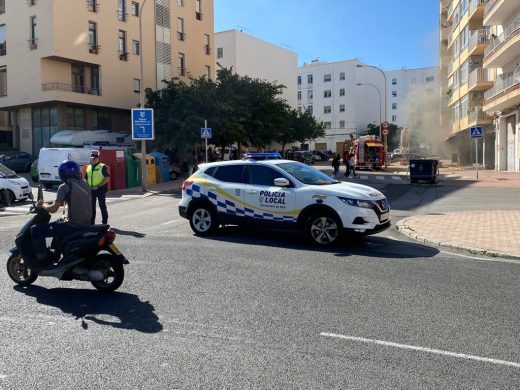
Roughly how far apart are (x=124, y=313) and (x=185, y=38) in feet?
144

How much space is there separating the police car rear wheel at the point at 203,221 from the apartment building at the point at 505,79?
23003 mm

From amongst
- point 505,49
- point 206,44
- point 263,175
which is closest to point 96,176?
point 263,175

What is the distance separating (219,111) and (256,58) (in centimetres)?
4167

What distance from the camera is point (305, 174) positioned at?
10266mm

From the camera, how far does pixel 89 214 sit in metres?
6.32

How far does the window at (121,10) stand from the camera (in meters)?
40.1

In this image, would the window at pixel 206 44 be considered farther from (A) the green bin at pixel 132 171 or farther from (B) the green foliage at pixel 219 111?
(A) the green bin at pixel 132 171

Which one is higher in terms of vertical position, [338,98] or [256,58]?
[256,58]

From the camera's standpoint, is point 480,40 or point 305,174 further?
point 480,40

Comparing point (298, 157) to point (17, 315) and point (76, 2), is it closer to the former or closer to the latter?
point (76, 2)

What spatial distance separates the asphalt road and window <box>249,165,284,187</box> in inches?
70.6

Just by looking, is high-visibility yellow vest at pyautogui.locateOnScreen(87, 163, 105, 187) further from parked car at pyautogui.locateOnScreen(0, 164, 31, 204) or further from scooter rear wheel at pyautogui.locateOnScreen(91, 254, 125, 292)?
parked car at pyautogui.locateOnScreen(0, 164, 31, 204)

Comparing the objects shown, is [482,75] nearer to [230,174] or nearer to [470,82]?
[470,82]

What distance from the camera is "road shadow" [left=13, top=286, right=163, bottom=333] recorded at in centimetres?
518
